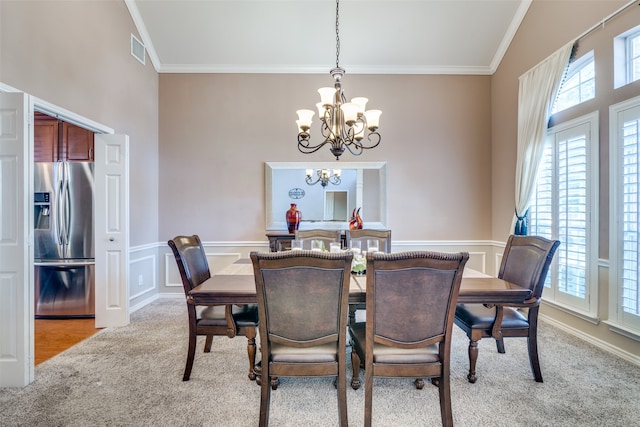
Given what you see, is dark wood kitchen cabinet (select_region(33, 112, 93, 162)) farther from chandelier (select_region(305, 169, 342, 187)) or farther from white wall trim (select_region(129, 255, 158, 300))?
chandelier (select_region(305, 169, 342, 187))

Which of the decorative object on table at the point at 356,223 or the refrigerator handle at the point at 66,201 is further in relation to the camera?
the decorative object on table at the point at 356,223

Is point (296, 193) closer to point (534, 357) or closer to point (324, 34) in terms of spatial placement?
point (324, 34)

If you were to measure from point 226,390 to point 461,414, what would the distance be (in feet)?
5.08

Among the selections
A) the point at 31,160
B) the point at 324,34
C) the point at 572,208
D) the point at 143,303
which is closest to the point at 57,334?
the point at 143,303

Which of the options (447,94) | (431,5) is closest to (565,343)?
(447,94)

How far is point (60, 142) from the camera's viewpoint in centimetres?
372

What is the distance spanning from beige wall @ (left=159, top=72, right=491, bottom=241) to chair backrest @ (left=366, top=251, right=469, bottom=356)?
9.73ft

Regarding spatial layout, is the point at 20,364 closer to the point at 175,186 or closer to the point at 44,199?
the point at 44,199

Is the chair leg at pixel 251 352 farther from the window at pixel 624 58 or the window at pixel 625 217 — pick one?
the window at pixel 624 58

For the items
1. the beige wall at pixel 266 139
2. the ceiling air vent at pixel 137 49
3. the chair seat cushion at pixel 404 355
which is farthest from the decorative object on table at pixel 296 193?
the chair seat cushion at pixel 404 355

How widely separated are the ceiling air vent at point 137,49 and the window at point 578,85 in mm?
4951

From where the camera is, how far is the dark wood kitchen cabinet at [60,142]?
370cm

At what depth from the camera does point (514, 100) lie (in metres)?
4.04

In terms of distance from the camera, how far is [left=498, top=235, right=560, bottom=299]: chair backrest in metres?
2.14
